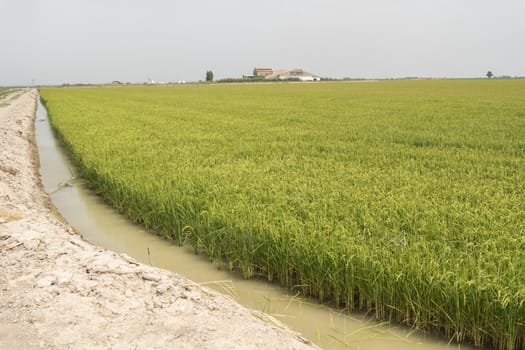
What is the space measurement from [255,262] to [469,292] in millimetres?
1857

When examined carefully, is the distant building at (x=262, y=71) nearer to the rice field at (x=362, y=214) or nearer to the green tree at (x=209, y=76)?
the green tree at (x=209, y=76)

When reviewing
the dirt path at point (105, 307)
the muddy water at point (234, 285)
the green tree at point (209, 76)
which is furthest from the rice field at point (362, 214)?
the green tree at point (209, 76)

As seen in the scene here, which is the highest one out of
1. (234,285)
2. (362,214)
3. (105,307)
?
(362,214)

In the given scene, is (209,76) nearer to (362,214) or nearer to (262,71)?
(262,71)

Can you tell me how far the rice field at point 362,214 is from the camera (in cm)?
295

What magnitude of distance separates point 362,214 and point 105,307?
242 cm

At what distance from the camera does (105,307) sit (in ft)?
9.51

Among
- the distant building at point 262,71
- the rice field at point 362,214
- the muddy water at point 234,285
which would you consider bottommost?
the muddy water at point 234,285

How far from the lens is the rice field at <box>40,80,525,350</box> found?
9.66 feet

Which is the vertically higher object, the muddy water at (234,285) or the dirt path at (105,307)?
the dirt path at (105,307)

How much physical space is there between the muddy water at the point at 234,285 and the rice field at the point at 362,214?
5.0 inches

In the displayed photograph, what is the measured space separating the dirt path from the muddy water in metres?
0.42

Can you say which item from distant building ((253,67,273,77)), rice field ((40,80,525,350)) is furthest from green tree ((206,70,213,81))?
rice field ((40,80,525,350))

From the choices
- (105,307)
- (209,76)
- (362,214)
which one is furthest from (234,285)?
(209,76)
